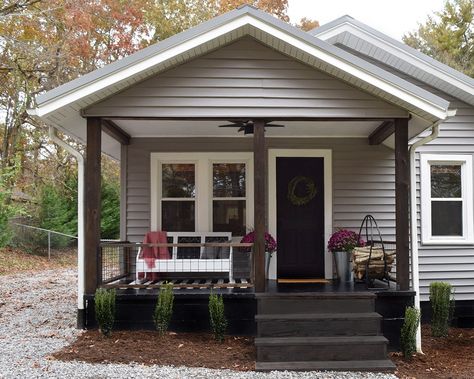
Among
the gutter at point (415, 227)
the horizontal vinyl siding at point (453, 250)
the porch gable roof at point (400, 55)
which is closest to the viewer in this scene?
the gutter at point (415, 227)

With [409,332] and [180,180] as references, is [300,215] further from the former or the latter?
[409,332]

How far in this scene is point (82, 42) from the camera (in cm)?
1814

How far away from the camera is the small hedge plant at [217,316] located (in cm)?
603

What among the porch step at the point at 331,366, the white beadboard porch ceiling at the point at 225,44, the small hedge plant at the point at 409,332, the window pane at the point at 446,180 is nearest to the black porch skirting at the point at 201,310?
the small hedge plant at the point at 409,332

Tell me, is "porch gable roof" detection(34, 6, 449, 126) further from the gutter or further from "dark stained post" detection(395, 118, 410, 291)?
"dark stained post" detection(395, 118, 410, 291)

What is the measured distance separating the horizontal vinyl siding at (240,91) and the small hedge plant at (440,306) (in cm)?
277

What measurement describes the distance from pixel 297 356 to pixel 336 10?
34.8m

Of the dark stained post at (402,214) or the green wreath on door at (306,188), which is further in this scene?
the green wreath on door at (306,188)

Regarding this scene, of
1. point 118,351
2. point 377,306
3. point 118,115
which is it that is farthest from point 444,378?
point 118,115

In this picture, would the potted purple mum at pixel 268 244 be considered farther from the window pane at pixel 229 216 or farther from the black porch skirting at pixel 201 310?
the black porch skirting at pixel 201 310

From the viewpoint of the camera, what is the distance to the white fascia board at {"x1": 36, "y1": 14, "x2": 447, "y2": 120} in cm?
585

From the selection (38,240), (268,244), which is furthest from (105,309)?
(38,240)

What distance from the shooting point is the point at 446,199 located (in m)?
8.45

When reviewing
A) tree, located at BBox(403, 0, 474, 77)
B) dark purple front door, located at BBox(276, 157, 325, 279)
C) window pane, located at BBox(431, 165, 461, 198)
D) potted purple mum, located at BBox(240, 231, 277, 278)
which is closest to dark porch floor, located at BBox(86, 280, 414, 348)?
potted purple mum, located at BBox(240, 231, 277, 278)
